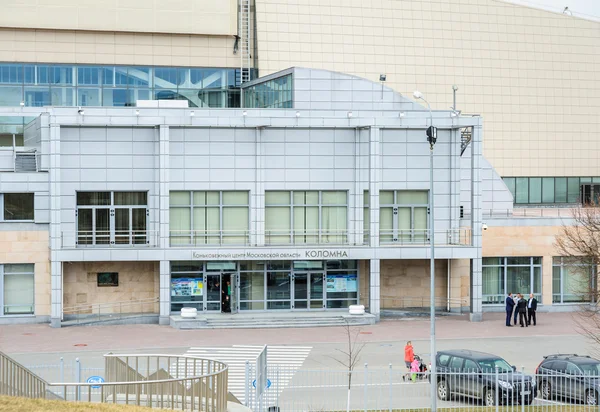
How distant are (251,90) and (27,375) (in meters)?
41.9

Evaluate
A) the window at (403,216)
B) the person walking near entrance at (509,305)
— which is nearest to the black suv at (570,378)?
the person walking near entrance at (509,305)

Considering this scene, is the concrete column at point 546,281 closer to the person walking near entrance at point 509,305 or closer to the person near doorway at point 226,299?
the person walking near entrance at point 509,305

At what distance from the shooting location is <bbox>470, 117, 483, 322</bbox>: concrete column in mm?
49156

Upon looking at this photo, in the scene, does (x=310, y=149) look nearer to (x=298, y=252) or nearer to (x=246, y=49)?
(x=298, y=252)

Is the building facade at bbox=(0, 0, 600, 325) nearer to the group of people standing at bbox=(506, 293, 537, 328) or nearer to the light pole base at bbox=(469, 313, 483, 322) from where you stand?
the light pole base at bbox=(469, 313, 483, 322)

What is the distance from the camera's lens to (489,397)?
93.5 ft

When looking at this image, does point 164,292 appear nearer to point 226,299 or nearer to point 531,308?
point 226,299

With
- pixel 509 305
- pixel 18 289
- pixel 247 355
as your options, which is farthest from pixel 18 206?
pixel 509 305

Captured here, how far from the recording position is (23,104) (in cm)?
6406

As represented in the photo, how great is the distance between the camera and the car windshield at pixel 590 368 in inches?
1170

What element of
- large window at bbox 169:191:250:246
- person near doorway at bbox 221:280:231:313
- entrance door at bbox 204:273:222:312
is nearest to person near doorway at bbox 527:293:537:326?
large window at bbox 169:191:250:246

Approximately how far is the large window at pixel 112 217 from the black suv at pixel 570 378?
23750mm

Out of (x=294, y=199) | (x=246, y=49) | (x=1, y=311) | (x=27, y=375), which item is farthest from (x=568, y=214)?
(x=27, y=375)

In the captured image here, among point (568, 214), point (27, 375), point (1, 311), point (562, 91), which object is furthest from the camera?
point (562, 91)
